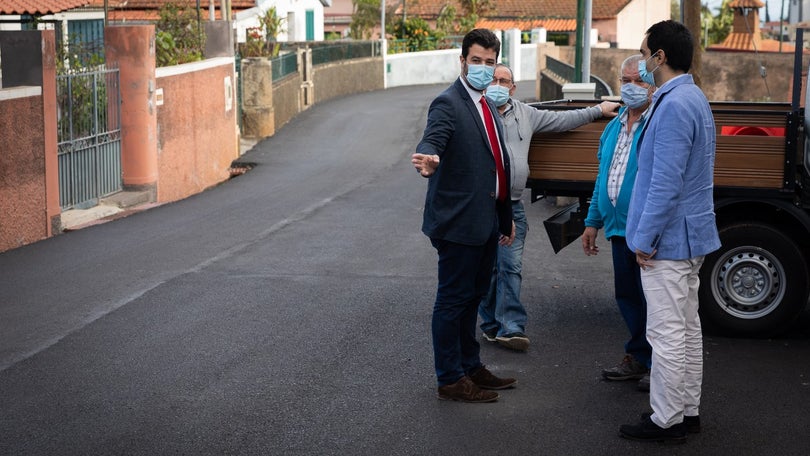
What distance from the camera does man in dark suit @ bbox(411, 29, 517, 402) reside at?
20.6ft

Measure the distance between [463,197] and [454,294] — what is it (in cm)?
51

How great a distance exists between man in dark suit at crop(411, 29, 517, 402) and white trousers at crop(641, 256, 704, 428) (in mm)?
981

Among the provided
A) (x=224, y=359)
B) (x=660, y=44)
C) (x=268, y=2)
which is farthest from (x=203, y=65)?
(x=268, y=2)

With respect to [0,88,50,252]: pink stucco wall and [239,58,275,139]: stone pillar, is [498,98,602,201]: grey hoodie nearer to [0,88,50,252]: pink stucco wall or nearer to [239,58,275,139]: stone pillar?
[0,88,50,252]: pink stucco wall

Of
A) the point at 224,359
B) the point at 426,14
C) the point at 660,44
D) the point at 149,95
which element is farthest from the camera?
the point at 426,14

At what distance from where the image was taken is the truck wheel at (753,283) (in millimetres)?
8016

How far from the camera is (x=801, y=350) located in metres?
7.84

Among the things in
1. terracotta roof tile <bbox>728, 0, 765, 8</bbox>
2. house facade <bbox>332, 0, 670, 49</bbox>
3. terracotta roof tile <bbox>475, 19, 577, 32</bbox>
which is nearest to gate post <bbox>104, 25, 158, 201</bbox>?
terracotta roof tile <bbox>728, 0, 765, 8</bbox>

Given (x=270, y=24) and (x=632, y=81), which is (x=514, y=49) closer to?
(x=270, y=24)

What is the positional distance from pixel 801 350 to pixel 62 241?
8054 millimetres

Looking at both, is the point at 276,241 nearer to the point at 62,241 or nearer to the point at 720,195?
the point at 62,241

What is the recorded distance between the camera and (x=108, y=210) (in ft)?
50.9

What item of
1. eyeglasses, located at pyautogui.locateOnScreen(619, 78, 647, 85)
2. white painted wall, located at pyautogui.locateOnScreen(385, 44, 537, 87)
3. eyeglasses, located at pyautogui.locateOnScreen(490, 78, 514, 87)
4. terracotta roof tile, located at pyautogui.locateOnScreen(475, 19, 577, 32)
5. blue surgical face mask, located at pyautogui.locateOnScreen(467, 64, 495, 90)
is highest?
terracotta roof tile, located at pyautogui.locateOnScreen(475, 19, 577, 32)

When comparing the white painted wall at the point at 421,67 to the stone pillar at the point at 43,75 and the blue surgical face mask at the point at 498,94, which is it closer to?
the stone pillar at the point at 43,75
